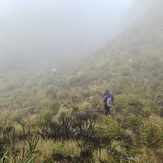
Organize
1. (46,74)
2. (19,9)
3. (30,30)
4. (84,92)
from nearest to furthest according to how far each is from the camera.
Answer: (84,92) < (46,74) < (30,30) < (19,9)

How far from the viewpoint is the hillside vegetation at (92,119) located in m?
6.82

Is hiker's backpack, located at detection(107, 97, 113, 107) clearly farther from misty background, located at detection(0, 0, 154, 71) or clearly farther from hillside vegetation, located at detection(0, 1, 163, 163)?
misty background, located at detection(0, 0, 154, 71)

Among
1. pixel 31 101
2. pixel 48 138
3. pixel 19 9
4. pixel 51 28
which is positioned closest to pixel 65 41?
pixel 51 28

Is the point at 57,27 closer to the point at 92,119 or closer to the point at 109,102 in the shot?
the point at 109,102

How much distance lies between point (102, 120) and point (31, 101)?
6.81 metres

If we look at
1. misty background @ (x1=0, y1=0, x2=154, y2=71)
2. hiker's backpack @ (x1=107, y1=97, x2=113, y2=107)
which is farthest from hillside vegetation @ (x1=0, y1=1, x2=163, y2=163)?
misty background @ (x1=0, y1=0, x2=154, y2=71)

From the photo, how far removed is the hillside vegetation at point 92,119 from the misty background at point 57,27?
47.8ft

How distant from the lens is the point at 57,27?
53656 millimetres

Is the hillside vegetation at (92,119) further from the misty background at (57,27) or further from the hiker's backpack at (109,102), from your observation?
the misty background at (57,27)

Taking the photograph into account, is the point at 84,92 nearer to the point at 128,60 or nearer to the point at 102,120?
the point at 102,120

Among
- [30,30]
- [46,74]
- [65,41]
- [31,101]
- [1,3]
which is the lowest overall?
[31,101]

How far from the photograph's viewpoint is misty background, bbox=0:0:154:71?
38.8 metres

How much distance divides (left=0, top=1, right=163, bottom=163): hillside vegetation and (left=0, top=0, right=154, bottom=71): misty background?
1456cm

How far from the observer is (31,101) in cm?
1517
